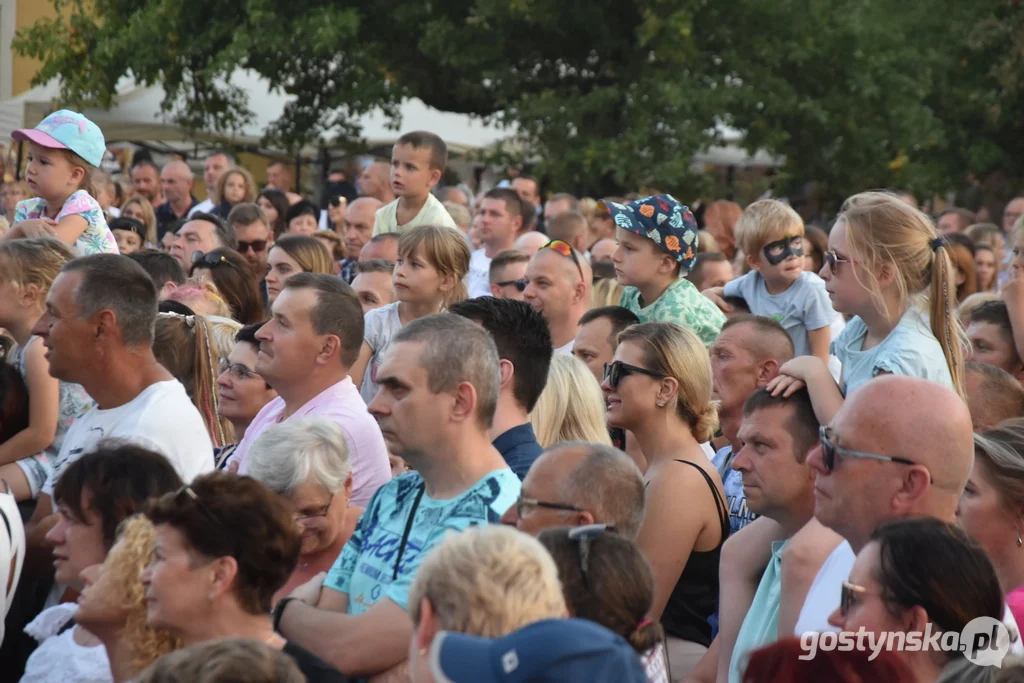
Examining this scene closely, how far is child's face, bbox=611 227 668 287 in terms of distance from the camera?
6.82 m

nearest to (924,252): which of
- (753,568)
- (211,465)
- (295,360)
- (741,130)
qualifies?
(753,568)

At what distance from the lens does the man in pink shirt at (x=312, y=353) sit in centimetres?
493

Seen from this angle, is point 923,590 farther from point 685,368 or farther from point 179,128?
point 179,128

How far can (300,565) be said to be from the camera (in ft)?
14.0

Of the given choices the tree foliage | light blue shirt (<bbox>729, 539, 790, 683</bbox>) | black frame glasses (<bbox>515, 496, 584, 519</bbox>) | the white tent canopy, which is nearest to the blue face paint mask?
light blue shirt (<bbox>729, 539, 790, 683</bbox>)

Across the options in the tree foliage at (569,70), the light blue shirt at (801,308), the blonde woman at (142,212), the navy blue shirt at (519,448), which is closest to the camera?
the navy blue shirt at (519,448)

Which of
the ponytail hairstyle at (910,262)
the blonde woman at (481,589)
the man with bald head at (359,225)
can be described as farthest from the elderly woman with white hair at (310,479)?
the man with bald head at (359,225)

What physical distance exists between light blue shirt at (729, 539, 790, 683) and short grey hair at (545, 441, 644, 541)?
45cm

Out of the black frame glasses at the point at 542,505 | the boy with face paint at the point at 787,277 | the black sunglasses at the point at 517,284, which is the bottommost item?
the black sunglasses at the point at 517,284

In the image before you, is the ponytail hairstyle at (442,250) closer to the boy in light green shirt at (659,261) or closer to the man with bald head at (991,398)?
the boy in light green shirt at (659,261)

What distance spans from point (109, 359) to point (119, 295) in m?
0.25

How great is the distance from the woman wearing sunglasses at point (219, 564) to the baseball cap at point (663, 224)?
12.5 ft

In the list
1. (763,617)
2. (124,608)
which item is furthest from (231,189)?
(763,617)

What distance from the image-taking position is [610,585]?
2910 millimetres
